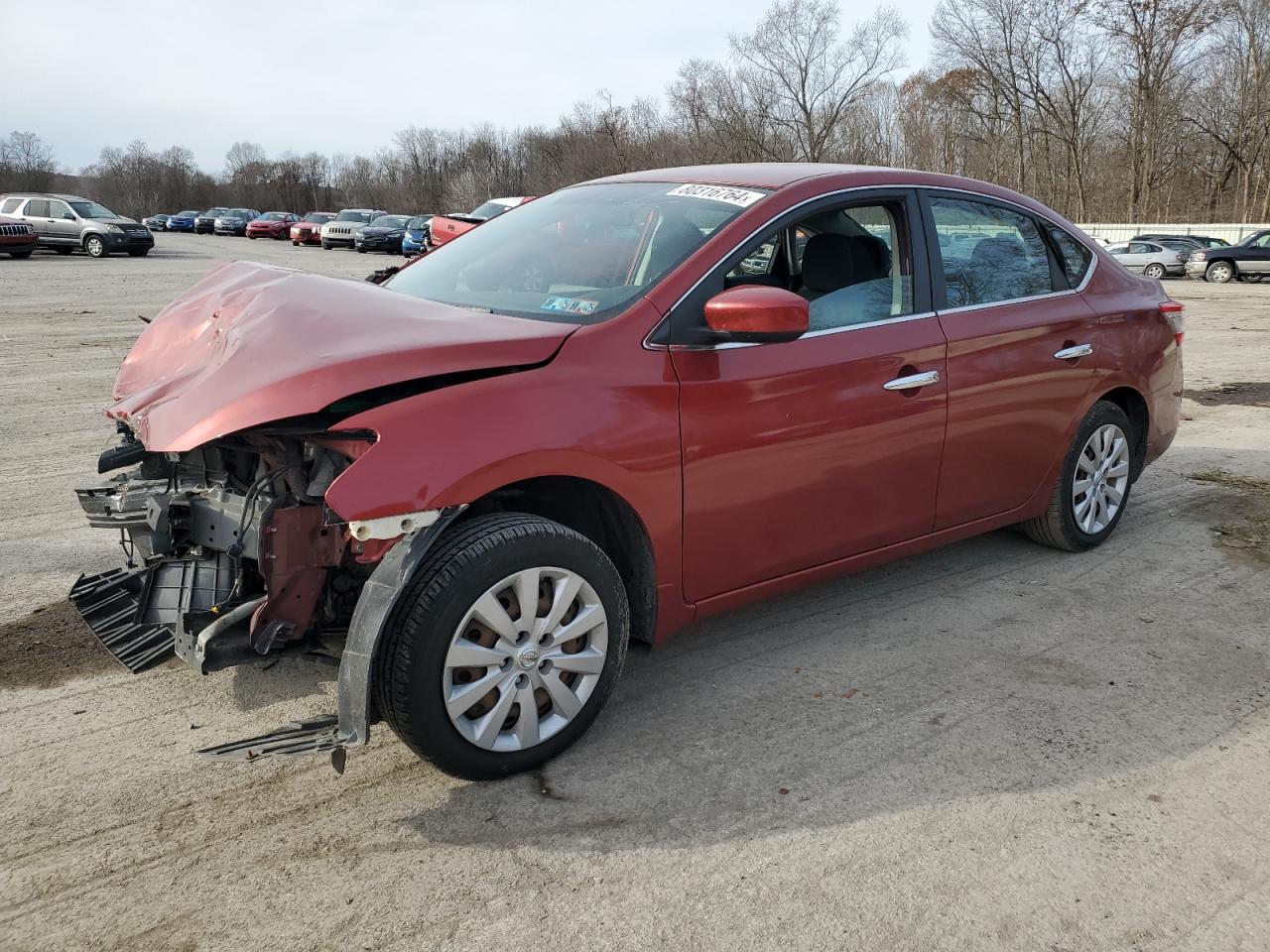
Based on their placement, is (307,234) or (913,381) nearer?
(913,381)

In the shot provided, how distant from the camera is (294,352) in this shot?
9.47 feet

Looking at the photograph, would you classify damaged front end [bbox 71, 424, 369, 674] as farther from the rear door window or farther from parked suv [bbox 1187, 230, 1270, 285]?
parked suv [bbox 1187, 230, 1270, 285]

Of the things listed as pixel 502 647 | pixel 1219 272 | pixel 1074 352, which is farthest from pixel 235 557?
pixel 1219 272

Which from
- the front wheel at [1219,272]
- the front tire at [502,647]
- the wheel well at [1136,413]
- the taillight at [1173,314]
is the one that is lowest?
the front tire at [502,647]

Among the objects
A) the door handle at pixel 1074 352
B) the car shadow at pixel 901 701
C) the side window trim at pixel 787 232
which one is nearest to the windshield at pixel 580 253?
the side window trim at pixel 787 232

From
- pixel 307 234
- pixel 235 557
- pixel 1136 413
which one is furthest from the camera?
pixel 307 234

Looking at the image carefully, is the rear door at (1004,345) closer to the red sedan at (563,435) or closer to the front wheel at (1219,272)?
the red sedan at (563,435)

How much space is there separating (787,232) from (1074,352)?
1.57 meters

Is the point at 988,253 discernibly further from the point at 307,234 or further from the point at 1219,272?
the point at 307,234

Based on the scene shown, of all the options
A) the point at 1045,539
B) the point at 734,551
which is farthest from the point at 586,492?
the point at 1045,539

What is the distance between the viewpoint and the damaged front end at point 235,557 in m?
2.83

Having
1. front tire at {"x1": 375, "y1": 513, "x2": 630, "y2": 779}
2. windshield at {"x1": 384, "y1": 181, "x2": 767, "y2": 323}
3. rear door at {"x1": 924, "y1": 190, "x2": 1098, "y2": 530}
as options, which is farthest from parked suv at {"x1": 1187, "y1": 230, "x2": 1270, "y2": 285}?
front tire at {"x1": 375, "y1": 513, "x2": 630, "y2": 779}

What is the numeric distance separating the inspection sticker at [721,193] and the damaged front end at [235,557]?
1.68m

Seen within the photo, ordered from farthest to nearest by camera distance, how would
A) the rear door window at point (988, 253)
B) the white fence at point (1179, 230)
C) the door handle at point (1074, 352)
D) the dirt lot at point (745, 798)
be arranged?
the white fence at point (1179, 230) → the door handle at point (1074, 352) → the rear door window at point (988, 253) → the dirt lot at point (745, 798)
